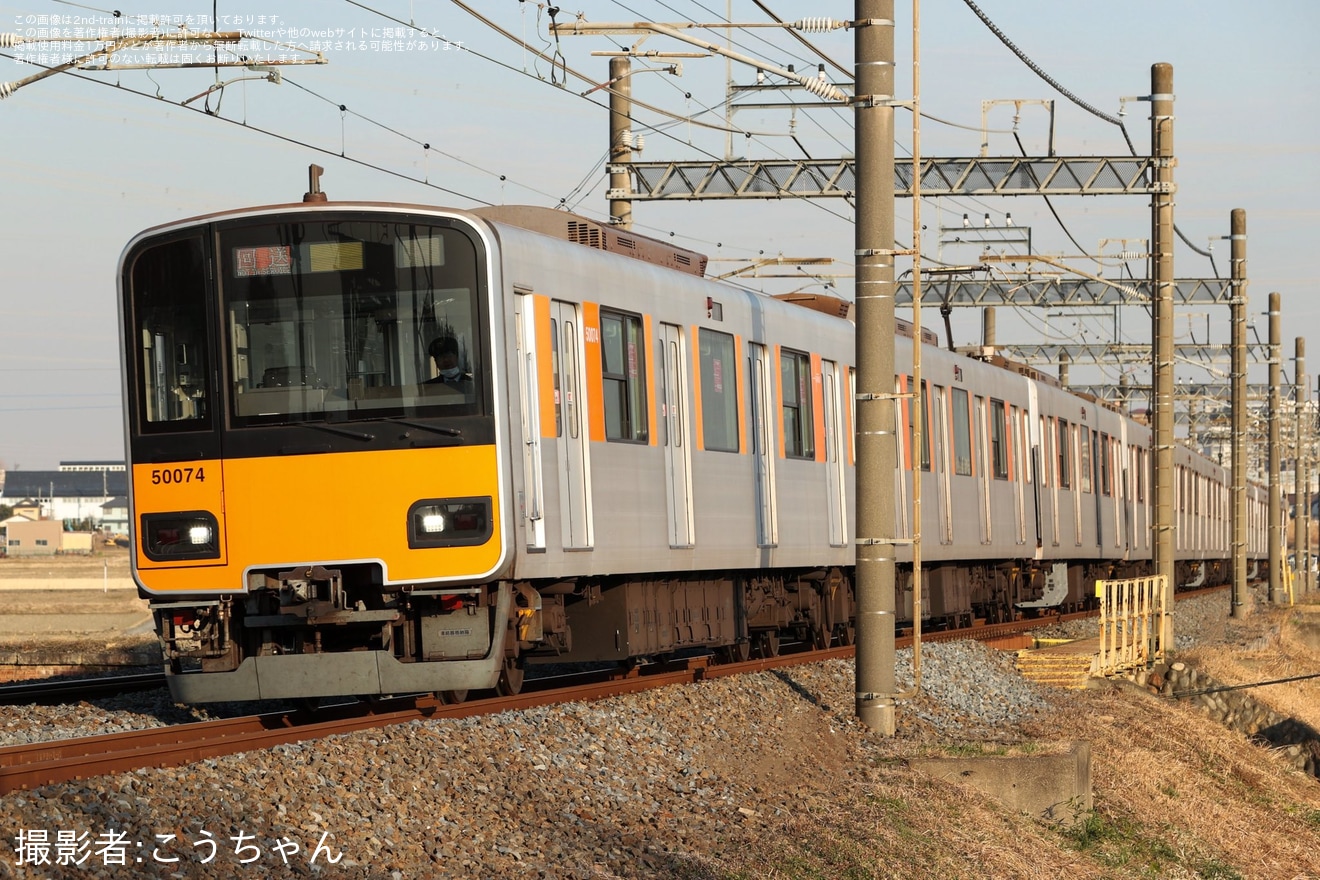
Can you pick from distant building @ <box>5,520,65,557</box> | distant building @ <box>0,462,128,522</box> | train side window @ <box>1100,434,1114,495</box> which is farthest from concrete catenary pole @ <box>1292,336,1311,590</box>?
distant building @ <box>0,462,128,522</box>

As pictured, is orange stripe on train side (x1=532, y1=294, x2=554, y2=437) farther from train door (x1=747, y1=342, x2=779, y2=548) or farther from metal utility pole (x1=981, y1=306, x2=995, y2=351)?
metal utility pole (x1=981, y1=306, x2=995, y2=351)

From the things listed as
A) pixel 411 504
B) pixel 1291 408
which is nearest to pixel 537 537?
pixel 411 504

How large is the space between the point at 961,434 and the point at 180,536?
37.2 ft

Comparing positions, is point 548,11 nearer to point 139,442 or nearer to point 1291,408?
point 139,442

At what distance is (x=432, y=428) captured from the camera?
1003cm

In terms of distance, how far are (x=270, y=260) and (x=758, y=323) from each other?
494 cm

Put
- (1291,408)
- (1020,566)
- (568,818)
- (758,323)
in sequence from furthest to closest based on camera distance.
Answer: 1. (1291,408)
2. (1020,566)
3. (758,323)
4. (568,818)

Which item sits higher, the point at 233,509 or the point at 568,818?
the point at 233,509

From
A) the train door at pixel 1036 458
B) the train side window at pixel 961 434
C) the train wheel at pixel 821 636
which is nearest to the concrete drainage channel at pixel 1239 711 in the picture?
the train side window at pixel 961 434

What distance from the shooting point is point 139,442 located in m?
10.6

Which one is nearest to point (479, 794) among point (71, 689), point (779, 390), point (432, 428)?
point (432, 428)

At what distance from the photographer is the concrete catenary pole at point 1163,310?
21.8 metres

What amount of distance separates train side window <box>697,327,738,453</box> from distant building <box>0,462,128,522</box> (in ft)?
543

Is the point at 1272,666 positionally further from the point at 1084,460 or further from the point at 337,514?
the point at 337,514
